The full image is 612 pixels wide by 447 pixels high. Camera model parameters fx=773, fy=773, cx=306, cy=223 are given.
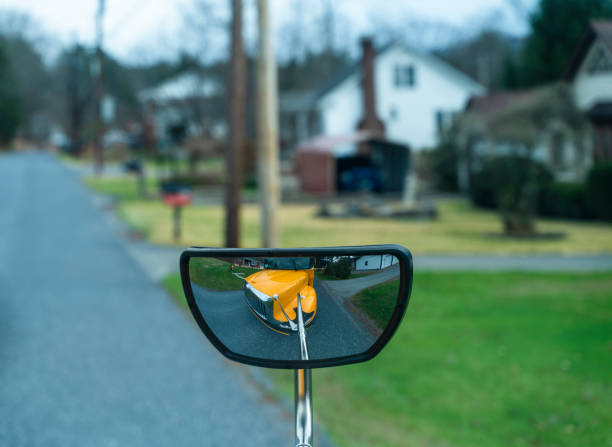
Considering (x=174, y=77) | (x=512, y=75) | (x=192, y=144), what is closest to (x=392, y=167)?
(x=512, y=75)

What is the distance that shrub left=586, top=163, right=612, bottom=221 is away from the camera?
23.5 m

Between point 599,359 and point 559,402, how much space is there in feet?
4.85

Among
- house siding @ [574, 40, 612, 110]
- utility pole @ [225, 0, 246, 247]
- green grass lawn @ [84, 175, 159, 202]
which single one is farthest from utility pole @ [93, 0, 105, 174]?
house siding @ [574, 40, 612, 110]

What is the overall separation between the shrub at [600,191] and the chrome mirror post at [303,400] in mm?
23429

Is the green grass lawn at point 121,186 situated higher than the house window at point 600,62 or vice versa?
the house window at point 600,62

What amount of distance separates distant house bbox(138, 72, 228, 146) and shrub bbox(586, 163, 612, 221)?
2194 centimetres

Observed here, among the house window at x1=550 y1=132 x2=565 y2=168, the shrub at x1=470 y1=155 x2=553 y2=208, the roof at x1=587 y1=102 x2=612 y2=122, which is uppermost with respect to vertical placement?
the roof at x1=587 y1=102 x2=612 y2=122

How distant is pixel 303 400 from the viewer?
5.81ft

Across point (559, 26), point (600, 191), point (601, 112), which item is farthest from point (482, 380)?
point (601, 112)

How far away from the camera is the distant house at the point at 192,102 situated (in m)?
41.3

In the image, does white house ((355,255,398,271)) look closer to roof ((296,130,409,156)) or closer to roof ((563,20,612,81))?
roof ((563,20,612,81))

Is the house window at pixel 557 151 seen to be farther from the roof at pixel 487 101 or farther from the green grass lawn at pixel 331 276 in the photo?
the green grass lawn at pixel 331 276

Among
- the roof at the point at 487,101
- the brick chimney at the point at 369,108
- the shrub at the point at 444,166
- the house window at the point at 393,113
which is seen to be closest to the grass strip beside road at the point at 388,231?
the roof at the point at 487,101

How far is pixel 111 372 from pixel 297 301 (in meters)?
6.10
